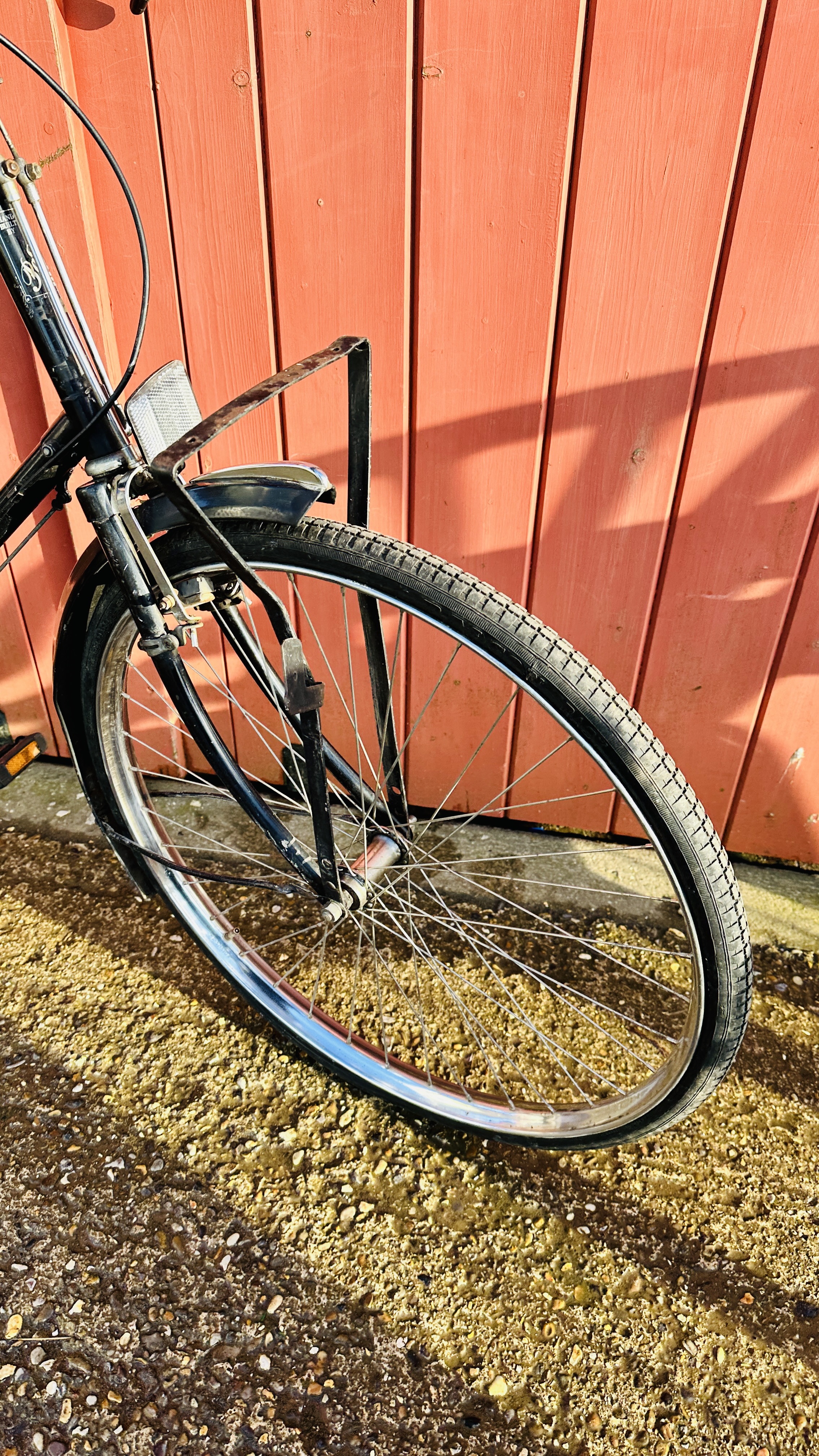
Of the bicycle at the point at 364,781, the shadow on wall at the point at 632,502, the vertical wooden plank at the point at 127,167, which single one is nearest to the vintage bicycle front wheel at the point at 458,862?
the bicycle at the point at 364,781

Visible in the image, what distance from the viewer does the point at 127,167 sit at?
161 centimetres

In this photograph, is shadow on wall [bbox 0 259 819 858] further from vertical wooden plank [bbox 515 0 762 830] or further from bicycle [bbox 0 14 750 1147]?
bicycle [bbox 0 14 750 1147]

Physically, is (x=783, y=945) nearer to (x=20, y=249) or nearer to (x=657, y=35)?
(x=657, y=35)

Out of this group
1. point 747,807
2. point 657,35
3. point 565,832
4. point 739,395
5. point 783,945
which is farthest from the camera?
point 565,832

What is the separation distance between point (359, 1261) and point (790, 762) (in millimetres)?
1356

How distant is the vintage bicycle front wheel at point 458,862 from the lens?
41.8 inches

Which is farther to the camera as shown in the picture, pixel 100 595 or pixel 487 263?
pixel 487 263

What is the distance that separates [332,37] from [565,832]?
170cm

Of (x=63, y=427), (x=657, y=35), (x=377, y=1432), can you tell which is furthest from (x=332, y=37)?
(x=377, y=1432)

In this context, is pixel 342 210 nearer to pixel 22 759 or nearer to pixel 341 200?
pixel 341 200

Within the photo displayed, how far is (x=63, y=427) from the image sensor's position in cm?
120

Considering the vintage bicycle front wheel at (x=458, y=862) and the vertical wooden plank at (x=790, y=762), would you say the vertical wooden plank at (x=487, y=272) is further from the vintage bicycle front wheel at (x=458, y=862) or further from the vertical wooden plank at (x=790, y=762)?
the vertical wooden plank at (x=790, y=762)

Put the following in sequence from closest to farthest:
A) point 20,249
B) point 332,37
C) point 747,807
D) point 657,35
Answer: point 20,249, point 657,35, point 332,37, point 747,807

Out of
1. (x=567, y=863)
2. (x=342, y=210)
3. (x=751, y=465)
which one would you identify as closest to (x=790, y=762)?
(x=567, y=863)
